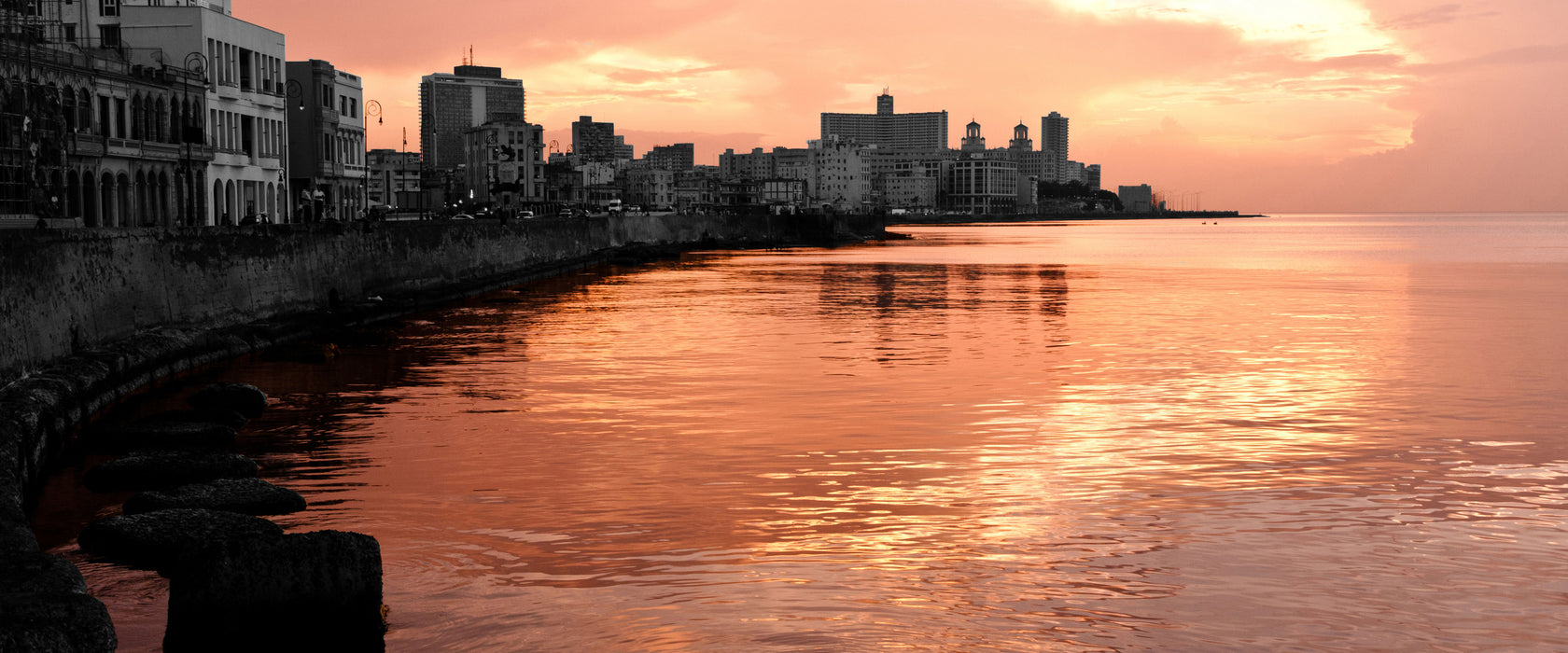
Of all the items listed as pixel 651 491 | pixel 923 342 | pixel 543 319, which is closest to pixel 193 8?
pixel 543 319

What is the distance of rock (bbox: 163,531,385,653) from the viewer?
1002 centimetres

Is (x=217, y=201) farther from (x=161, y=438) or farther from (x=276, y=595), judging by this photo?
(x=276, y=595)

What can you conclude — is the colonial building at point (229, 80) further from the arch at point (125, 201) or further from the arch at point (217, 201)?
the arch at point (125, 201)

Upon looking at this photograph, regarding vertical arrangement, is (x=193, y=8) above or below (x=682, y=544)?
above

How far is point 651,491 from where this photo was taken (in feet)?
52.3

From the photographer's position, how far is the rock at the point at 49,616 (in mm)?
8250

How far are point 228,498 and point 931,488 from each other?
7.48 metres

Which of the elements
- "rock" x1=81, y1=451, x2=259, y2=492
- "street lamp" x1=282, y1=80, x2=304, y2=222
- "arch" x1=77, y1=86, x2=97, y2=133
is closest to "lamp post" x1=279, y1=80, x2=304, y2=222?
"street lamp" x1=282, y1=80, x2=304, y2=222

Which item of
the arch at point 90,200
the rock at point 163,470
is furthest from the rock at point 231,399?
the arch at point 90,200

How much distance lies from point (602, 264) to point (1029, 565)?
240 ft

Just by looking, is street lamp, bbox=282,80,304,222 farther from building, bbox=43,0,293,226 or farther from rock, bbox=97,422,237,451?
rock, bbox=97,422,237,451

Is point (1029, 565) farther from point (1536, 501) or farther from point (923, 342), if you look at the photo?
point (923, 342)

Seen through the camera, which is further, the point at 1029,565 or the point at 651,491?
the point at 651,491

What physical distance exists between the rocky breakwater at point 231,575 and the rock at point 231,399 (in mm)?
6495
